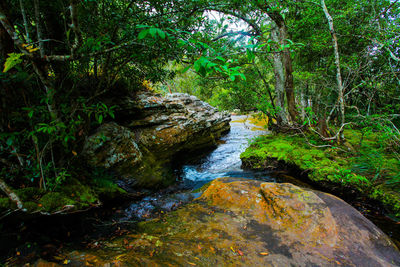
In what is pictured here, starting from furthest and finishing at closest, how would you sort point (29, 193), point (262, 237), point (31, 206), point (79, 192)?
point (79, 192), point (262, 237), point (29, 193), point (31, 206)

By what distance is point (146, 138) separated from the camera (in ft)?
18.3

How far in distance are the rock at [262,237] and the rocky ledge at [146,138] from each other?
1.71 metres

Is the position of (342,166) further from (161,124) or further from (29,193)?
(29,193)

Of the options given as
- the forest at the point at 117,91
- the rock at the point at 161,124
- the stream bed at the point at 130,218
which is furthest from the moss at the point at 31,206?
the rock at the point at 161,124

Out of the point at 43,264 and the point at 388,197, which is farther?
the point at 388,197

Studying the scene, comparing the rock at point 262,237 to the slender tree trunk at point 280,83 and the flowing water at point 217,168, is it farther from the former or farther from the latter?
the slender tree trunk at point 280,83

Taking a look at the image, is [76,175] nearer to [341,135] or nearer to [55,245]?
[55,245]

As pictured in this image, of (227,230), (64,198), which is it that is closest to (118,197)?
(64,198)

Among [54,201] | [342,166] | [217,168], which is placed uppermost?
[54,201]

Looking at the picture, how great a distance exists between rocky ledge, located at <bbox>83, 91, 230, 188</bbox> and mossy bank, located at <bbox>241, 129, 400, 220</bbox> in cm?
280

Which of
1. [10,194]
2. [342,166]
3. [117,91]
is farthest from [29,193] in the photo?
[342,166]

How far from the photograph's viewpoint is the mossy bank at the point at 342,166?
3311mm

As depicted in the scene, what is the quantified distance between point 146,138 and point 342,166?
5.84 m

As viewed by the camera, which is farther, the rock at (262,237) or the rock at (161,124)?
the rock at (161,124)
